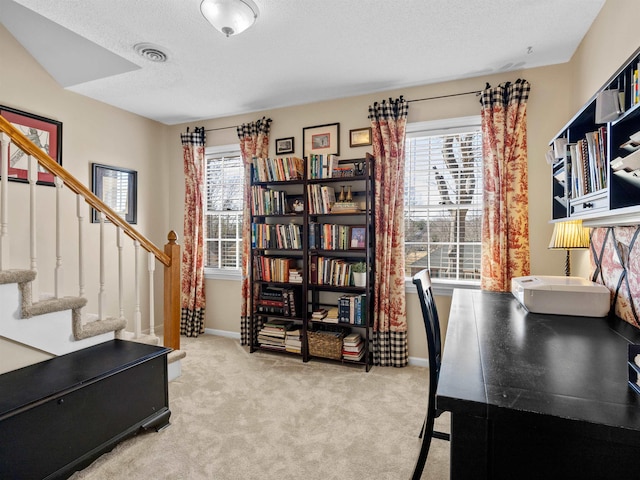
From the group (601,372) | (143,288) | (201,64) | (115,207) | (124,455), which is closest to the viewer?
(601,372)

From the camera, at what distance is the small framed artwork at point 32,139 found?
2.85 m

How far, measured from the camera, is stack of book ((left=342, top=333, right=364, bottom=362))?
314 centimetres

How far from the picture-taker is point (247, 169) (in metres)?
3.81

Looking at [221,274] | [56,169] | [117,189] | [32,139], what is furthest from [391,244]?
[32,139]

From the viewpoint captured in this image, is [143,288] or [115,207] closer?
[115,207]

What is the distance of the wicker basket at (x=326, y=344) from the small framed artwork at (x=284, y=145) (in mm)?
1919

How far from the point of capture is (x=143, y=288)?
162 inches

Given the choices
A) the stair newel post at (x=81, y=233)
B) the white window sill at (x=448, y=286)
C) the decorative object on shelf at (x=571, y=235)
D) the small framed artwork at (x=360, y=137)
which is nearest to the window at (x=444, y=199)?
the white window sill at (x=448, y=286)

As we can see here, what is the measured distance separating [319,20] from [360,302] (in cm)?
219

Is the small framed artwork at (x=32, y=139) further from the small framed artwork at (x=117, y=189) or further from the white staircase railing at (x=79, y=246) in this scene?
the small framed artwork at (x=117, y=189)

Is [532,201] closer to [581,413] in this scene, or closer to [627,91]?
[627,91]

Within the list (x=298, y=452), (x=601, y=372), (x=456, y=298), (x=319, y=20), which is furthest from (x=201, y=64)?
(x=601, y=372)

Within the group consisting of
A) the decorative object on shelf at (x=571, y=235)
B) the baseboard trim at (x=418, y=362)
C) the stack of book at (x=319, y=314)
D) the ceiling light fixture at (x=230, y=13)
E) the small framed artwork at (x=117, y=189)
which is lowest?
the baseboard trim at (x=418, y=362)

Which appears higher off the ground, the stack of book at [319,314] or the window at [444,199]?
the window at [444,199]
